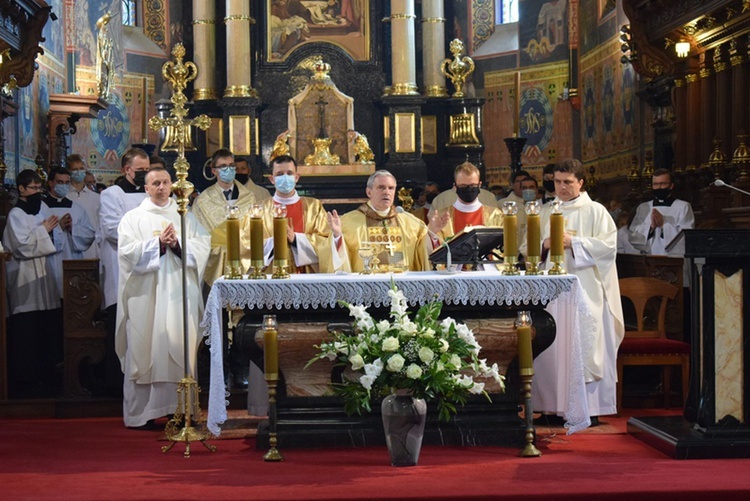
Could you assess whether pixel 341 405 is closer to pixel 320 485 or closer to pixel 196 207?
pixel 320 485

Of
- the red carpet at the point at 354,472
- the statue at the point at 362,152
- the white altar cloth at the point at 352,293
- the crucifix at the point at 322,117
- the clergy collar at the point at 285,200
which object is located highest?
the crucifix at the point at 322,117

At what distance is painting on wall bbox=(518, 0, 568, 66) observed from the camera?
19219 millimetres

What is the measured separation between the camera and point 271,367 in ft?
21.4

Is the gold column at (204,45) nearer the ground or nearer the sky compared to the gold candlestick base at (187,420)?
nearer the sky

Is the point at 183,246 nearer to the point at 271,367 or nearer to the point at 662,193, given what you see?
the point at 271,367

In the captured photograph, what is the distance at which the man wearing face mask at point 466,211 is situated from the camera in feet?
27.3

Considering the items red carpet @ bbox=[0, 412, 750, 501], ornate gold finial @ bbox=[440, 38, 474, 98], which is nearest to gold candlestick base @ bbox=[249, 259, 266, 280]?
red carpet @ bbox=[0, 412, 750, 501]

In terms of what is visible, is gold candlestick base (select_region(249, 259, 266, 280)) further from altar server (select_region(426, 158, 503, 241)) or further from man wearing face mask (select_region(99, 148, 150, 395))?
man wearing face mask (select_region(99, 148, 150, 395))

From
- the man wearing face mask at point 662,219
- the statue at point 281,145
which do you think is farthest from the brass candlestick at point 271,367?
the statue at point 281,145

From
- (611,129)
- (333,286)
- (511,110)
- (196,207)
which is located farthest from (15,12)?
(511,110)

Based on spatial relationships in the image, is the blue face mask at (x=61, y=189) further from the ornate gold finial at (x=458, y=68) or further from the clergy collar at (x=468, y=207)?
the ornate gold finial at (x=458, y=68)

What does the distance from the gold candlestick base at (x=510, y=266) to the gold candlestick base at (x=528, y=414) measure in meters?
0.65

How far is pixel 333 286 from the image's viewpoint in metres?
6.81

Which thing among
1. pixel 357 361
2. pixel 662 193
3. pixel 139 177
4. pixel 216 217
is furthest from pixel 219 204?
pixel 662 193
